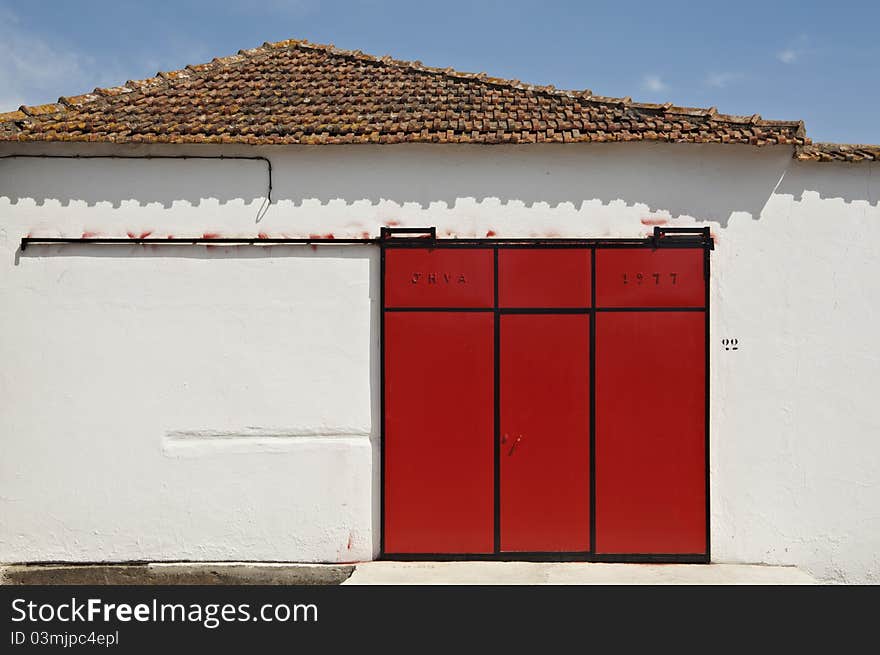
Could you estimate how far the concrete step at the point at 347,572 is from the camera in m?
5.59

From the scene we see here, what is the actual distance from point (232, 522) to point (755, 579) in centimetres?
506

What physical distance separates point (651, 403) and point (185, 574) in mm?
4935

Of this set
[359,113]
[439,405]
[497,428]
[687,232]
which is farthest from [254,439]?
[687,232]

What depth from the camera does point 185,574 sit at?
231 inches

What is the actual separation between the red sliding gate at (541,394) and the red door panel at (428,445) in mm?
10

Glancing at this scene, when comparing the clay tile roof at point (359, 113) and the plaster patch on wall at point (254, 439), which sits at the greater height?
the clay tile roof at point (359, 113)

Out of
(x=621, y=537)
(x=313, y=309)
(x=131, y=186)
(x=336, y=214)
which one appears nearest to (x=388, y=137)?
(x=336, y=214)

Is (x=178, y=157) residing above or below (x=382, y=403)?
above

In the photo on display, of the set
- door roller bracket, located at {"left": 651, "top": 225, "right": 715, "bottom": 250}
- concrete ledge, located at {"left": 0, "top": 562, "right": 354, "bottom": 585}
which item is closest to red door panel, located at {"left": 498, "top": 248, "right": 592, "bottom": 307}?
door roller bracket, located at {"left": 651, "top": 225, "right": 715, "bottom": 250}

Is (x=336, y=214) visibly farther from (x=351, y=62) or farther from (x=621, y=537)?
(x=621, y=537)

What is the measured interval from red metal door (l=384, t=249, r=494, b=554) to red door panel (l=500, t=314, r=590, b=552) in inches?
7.2

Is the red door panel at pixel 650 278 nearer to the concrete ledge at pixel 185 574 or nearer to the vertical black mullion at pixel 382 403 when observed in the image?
the vertical black mullion at pixel 382 403

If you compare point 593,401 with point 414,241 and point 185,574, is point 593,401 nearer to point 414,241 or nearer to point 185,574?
point 414,241

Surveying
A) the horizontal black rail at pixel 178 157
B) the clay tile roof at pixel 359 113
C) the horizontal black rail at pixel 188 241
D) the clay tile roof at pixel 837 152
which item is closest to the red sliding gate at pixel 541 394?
the horizontal black rail at pixel 188 241
